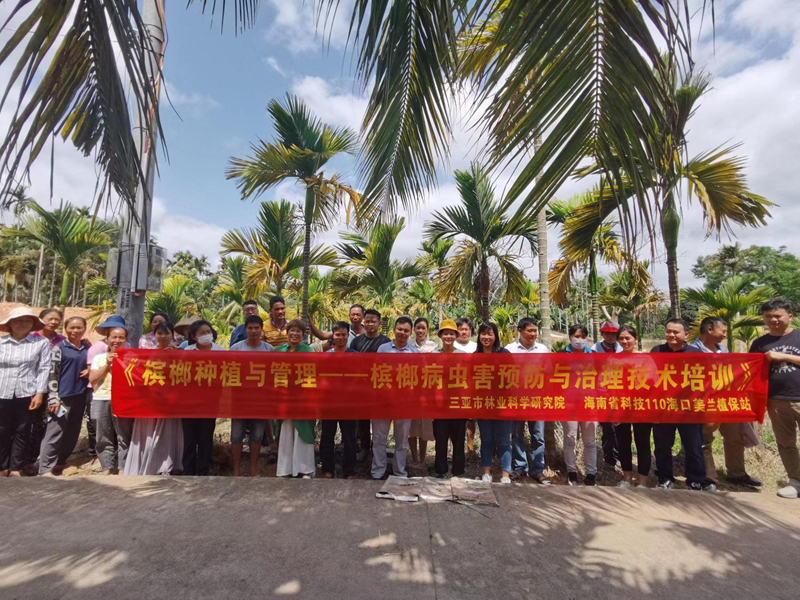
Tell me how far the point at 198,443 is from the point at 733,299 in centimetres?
880

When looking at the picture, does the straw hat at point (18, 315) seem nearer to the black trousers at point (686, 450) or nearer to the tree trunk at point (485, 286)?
the tree trunk at point (485, 286)

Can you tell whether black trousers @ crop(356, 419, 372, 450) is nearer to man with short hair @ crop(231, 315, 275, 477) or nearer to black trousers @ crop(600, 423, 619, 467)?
man with short hair @ crop(231, 315, 275, 477)

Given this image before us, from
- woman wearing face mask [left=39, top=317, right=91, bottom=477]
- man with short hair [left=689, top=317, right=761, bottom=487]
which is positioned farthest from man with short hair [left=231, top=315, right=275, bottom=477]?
man with short hair [left=689, top=317, right=761, bottom=487]

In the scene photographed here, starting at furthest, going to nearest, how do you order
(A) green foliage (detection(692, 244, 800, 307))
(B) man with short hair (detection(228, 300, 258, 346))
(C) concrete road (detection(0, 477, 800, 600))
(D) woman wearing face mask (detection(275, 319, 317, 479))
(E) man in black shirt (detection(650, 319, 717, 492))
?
1. (A) green foliage (detection(692, 244, 800, 307))
2. (B) man with short hair (detection(228, 300, 258, 346))
3. (D) woman wearing face mask (detection(275, 319, 317, 479))
4. (E) man in black shirt (detection(650, 319, 717, 492))
5. (C) concrete road (detection(0, 477, 800, 600))

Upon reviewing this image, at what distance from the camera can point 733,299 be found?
7695 millimetres

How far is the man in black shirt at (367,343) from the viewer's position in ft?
15.1

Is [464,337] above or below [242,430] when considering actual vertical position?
above

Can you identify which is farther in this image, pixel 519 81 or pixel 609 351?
pixel 609 351

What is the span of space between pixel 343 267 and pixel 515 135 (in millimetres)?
8007

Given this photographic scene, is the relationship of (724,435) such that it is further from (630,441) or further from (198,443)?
(198,443)

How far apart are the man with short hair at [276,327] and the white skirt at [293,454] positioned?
53.3 inches

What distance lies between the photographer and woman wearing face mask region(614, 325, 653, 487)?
4223 mm

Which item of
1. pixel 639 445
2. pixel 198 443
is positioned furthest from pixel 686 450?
pixel 198 443

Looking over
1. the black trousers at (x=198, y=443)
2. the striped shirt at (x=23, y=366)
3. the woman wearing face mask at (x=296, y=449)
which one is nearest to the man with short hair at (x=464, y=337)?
the woman wearing face mask at (x=296, y=449)
